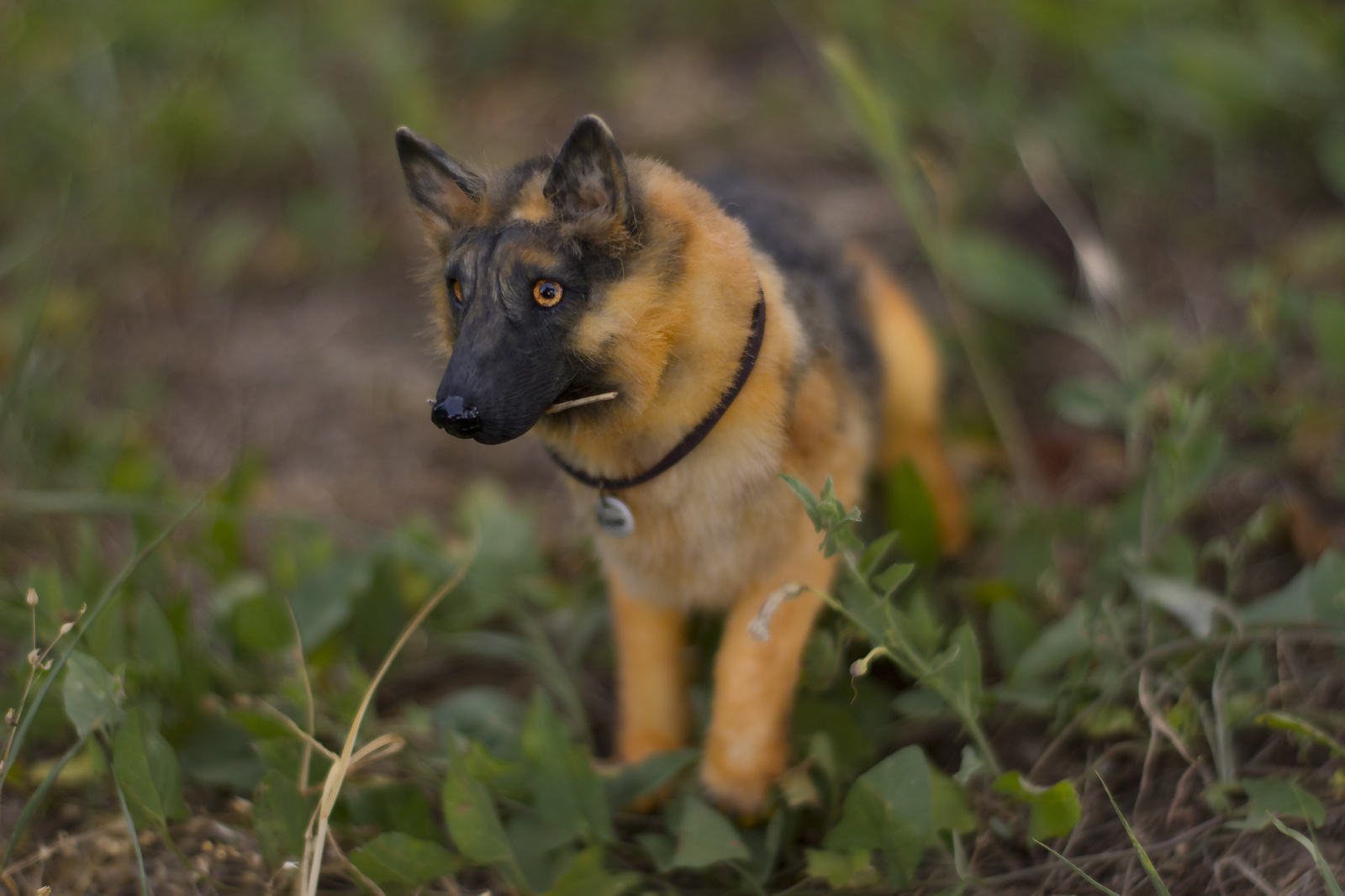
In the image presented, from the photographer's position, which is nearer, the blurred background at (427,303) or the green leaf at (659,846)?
the green leaf at (659,846)

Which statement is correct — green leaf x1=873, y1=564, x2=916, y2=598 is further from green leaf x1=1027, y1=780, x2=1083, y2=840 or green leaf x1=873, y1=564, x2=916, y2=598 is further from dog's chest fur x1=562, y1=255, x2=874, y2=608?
green leaf x1=1027, y1=780, x2=1083, y2=840

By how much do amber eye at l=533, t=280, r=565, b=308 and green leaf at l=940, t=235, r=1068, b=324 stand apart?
2258 millimetres

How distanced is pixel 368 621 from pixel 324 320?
2.15 meters

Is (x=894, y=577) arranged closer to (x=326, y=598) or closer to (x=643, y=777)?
(x=643, y=777)

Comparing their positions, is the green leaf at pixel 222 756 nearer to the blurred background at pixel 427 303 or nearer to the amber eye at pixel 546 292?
the blurred background at pixel 427 303

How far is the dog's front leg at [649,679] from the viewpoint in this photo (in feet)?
9.41

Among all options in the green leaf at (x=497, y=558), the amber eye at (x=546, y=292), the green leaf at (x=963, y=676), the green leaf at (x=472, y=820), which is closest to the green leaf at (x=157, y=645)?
the green leaf at (x=497, y=558)

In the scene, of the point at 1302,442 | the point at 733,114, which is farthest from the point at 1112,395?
the point at 733,114

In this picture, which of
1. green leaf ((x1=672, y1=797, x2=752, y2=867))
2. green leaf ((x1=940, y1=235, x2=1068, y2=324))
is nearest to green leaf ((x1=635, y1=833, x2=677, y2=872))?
green leaf ((x1=672, y1=797, x2=752, y2=867))

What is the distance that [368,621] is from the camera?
3.20 m

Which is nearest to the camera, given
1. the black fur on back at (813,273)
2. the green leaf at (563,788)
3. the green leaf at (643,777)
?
the green leaf at (563,788)

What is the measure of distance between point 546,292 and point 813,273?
4.19 ft

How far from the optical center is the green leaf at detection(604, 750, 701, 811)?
2.68 m

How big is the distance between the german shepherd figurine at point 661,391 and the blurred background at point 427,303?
298mm
